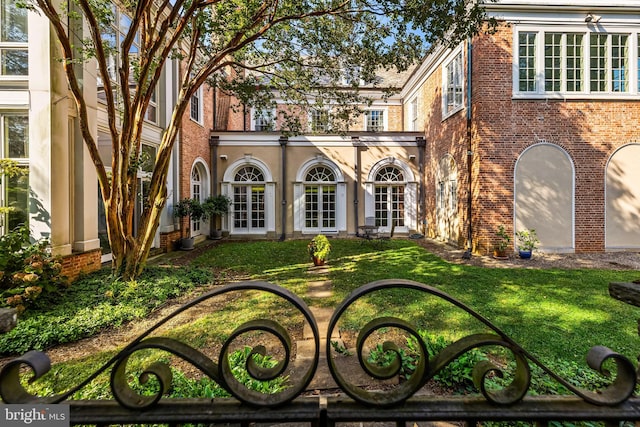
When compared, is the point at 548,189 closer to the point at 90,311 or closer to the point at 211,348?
the point at 211,348

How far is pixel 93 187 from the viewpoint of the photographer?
617 cm

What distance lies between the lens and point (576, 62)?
8.87 meters

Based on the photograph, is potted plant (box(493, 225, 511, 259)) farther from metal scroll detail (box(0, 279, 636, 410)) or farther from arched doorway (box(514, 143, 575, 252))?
metal scroll detail (box(0, 279, 636, 410))

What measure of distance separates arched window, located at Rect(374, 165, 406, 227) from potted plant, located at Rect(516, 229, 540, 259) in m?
5.19

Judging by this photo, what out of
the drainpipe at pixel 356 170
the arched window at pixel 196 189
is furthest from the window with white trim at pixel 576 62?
the arched window at pixel 196 189

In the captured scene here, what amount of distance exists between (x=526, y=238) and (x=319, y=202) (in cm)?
762

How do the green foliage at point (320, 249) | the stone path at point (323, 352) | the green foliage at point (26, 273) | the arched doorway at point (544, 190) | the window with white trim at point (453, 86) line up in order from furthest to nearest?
the window with white trim at point (453, 86), the arched doorway at point (544, 190), the green foliage at point (320, 249), the green foliage at point (26, 273), the stone path at point (323, 352)

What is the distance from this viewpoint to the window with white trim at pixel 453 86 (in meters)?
9.91

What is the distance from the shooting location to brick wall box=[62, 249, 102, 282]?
5488 millimetres

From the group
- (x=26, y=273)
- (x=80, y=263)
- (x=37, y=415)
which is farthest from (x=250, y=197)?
(x=37, y=415)

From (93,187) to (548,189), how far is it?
11.8m

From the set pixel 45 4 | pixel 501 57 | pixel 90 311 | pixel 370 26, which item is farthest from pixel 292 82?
pixel 90 311

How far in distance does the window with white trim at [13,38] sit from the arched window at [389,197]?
1122cm

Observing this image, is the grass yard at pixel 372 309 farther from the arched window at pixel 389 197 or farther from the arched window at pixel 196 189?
the arched window at pixel 389 197
